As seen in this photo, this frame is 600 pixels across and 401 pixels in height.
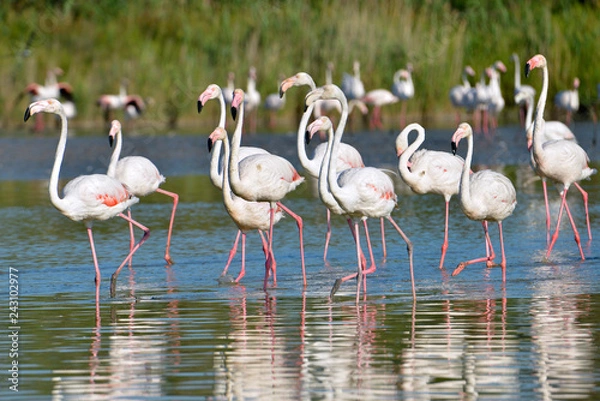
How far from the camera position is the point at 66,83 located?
81.8 ft

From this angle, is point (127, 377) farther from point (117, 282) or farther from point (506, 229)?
point (506, 229)

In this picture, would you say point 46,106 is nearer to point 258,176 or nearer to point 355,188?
point 258,176

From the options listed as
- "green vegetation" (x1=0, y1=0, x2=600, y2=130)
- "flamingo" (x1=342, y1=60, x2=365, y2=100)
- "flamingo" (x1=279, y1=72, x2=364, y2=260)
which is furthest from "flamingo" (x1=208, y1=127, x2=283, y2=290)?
"green vegetation" (x1=0, y1=0, x2=600, y2=130)

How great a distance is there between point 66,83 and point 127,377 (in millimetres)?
19692

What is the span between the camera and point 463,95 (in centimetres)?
2309

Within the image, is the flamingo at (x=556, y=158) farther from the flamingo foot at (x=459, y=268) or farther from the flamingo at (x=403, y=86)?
the flamingo at (x=403, y=86)

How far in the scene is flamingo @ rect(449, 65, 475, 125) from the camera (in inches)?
902

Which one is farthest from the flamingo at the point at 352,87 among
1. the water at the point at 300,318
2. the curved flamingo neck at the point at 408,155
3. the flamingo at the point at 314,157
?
the curved flamingo neck at the point at 408,155

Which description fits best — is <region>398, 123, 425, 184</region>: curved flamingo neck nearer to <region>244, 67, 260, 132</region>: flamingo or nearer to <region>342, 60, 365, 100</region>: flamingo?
<region>342, 60, 365, 100</region>: flamingo

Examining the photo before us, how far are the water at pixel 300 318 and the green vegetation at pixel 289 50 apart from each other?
11.7m

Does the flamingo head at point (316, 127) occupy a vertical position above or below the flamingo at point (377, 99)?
below

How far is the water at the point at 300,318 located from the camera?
5648 mm

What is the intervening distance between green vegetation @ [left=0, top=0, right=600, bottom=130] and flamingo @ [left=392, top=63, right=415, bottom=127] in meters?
0.78

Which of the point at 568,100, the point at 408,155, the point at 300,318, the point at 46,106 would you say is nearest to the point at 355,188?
the point at 300,318
